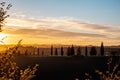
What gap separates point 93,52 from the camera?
13688 cm

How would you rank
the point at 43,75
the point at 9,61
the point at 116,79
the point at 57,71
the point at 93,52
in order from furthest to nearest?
the point at 93,52 → the point at 57,71 → the point at 43,75 → the point at 116,79 → the point at 9,61

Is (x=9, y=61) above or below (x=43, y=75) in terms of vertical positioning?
above

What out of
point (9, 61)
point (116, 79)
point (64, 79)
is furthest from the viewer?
point (64, 79)

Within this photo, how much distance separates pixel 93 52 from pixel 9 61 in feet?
401

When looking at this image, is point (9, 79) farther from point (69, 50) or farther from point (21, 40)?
point (69, 50)

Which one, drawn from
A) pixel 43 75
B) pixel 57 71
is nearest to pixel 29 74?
pixel 43 75

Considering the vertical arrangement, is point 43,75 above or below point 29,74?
below

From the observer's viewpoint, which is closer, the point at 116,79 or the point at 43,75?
the point at 116,79

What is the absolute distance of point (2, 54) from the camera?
15695 millimetres

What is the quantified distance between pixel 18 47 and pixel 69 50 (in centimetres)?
13245

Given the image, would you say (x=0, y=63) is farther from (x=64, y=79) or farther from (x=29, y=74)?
(x=64, y=79)

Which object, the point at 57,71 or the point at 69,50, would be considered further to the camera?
the point at 69,50

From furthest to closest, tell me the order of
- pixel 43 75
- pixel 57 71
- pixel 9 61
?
pixel 57 71 < pixel 43 75 < pixel 9 61

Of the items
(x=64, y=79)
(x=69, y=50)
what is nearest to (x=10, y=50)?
(x=64, y=79)
